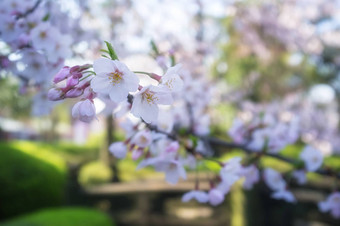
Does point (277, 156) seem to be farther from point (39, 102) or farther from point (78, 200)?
point (78, 200)

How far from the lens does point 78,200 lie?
6652 millimetres

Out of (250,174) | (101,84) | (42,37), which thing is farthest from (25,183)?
(101,84)

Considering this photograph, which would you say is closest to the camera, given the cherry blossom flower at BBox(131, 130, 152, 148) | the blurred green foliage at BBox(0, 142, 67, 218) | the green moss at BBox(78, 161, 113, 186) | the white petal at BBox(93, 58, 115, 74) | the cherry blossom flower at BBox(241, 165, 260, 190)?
the white petal at BBox(93, 58, 115, 74)

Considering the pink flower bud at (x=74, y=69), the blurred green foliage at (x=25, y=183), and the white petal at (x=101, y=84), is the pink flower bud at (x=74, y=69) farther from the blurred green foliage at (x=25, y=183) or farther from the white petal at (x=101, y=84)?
the blurred green foliage at (x=25, y=183)

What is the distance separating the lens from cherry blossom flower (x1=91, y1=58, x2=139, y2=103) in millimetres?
868

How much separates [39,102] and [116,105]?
0.68m

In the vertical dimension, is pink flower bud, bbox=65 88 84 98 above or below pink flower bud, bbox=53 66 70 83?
below

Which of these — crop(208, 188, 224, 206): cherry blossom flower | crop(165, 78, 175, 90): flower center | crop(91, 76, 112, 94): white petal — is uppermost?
crop(165, 78, 175, 90): flower center

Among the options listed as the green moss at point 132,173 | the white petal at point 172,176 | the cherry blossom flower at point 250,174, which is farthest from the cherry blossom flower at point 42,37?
the green moss at point 132,173

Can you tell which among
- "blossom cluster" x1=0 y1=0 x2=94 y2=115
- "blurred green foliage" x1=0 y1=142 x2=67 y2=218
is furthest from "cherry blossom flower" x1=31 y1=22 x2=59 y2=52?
"blurred green foliage" x1=0 y1=142 x2=67 y2=218

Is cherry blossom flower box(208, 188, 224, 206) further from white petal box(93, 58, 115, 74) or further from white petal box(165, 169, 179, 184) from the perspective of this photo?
white petal box(93, 58, 115, 74)

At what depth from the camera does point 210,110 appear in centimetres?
895

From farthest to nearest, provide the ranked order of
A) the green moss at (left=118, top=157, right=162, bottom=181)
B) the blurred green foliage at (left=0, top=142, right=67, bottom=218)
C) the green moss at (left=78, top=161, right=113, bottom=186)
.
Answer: the green moss at (left=118, top=157, right=162, bottom=181)
the green moss at (left=78, top=161, right=113, bottom=186)
the blurred green foliage at (left=0, top=142, right=67, bottom=218)

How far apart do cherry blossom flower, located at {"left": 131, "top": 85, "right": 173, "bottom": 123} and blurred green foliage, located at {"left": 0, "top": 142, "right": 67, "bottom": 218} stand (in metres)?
4.30
